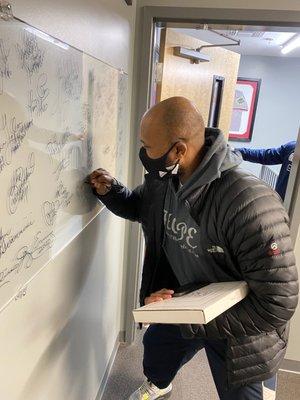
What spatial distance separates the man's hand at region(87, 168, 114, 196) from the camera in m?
1.17

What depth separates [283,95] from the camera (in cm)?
456

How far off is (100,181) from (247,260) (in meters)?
0.57

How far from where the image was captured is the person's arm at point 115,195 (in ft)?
3.94

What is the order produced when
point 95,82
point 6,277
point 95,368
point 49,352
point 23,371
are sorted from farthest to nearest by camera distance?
point 95,368 → point 95,82 → point 49,352 → point 23,371 → point 6,277

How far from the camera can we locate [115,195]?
1314 millimetres

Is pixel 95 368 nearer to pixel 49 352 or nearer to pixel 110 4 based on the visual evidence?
pixel 49 352

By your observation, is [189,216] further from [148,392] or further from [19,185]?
[148,392]

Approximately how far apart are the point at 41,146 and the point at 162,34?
4.16ft

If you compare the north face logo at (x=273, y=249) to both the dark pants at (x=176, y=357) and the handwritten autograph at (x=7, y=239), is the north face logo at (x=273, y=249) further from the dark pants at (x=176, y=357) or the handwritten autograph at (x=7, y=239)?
the handwritten autograph at (x=7, y=239)

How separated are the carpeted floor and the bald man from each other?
589mm

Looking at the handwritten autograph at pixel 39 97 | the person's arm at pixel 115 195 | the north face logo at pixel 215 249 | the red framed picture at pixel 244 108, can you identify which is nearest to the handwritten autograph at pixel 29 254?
the handwritten autograph at pixel 39 97

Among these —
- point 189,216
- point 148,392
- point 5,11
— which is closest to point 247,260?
A: point 189,216

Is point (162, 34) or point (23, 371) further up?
point (162, 34)

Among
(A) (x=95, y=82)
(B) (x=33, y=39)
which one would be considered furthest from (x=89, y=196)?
(B) (x=33, y=39)
